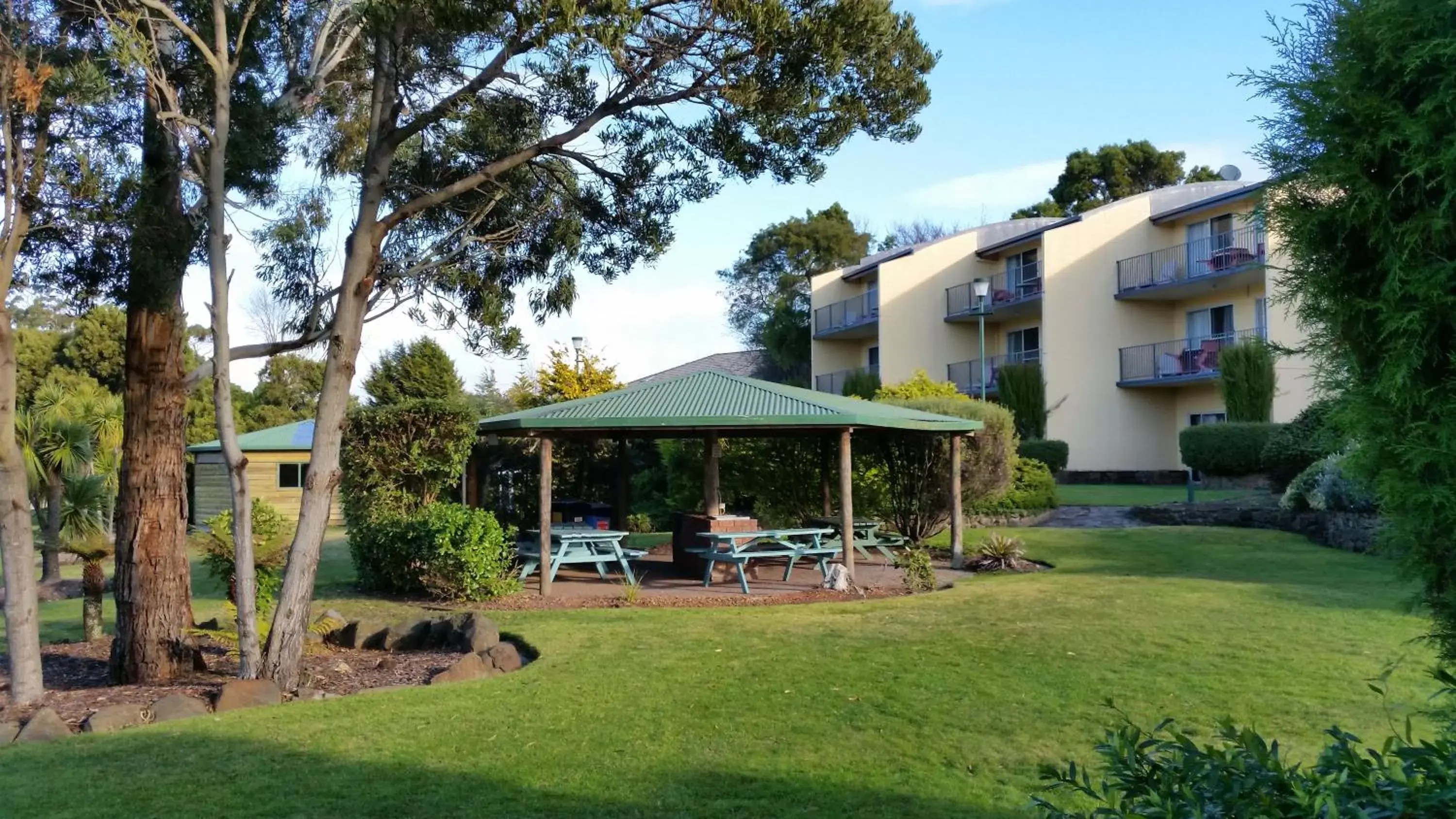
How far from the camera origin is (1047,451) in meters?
30.2

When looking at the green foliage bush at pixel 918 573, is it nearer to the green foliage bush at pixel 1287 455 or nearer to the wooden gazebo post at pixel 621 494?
the wooden gazebo post at pixel 621 494

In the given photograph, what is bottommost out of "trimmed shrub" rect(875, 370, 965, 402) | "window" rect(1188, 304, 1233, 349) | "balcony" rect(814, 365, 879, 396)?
"trimmed shrub" rect(875, 370, 965, 402)

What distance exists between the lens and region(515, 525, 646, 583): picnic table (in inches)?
552

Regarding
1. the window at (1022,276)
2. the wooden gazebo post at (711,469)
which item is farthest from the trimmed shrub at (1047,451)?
the wooden gazebo post at (711,469)

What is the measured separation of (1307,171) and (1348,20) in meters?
0.45

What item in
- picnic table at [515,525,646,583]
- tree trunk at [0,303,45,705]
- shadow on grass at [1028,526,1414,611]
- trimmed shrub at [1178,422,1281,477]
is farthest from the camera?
trimmed shrub at [1178,422,1281,477]

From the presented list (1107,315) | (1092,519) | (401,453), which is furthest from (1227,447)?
(401,453)

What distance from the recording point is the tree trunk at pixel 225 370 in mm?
8070

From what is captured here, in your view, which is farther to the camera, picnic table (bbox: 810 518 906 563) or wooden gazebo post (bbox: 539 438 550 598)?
picnic table (bbox: 810 518 906 563)

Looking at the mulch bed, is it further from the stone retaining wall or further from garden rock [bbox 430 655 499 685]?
the stone retaining wall

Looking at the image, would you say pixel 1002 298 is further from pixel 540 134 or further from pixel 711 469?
pixel 540 134

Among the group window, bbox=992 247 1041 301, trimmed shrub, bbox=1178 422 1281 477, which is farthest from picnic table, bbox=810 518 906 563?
window, bbox=992 247 1041 301

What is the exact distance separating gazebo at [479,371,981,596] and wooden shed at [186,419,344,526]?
15458mm

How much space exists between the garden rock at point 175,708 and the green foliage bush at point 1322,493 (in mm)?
14191
